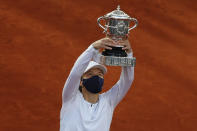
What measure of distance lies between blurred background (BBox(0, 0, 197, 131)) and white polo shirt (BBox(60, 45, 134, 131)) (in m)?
2.65

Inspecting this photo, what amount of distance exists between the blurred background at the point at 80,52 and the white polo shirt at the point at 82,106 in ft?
8.69

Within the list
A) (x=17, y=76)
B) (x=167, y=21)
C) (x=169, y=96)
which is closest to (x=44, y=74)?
(x=17, y=76)

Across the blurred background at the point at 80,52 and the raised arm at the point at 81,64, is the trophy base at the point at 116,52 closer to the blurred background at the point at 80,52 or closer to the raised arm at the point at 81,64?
the raised arm at the point at 81,64

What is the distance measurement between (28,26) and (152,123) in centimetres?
321

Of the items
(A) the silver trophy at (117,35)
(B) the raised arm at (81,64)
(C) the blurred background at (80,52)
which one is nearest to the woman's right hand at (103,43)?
(B) the raised arm at (81,64)

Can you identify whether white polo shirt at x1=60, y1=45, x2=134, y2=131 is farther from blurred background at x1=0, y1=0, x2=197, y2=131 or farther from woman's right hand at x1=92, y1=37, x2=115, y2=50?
blurred background at x1=0, y1=0, x2=197, y2=131

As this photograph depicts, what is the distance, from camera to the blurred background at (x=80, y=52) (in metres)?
7.17

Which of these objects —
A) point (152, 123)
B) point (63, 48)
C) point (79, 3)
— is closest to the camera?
point (152, 123)

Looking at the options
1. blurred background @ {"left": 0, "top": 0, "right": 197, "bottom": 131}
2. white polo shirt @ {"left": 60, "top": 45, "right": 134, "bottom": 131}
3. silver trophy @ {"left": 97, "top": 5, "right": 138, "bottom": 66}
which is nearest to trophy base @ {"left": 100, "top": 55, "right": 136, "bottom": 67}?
silver trophy @ {"left": 97, "top": 5, "right": 138, "bottom": 66}

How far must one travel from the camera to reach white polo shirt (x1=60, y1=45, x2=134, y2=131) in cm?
411

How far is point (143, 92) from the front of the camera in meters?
7.75

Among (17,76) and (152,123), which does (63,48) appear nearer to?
(17,76)

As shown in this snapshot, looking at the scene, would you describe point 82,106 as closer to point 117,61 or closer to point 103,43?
point 117,61

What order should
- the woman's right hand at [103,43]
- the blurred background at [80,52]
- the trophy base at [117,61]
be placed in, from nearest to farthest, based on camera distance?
the woman's right hand at [103,43] < the trophy base at [117,61] < the blurred background at [80,52]
